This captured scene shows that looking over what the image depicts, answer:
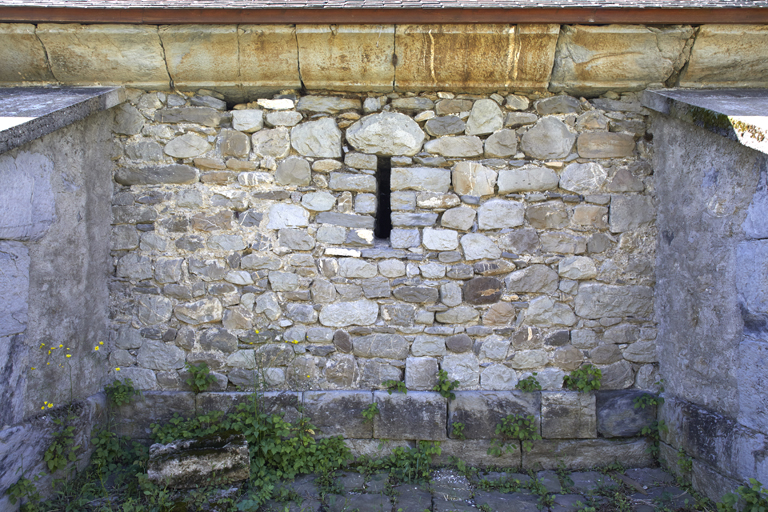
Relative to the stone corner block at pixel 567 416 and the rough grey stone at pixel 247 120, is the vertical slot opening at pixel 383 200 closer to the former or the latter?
the rough grey stone at pixel 247 120

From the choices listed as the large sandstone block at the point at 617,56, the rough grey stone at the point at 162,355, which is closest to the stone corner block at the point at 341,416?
the rough grey stone at the point at 162,355

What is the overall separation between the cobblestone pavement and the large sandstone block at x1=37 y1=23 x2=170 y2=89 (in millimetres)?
3021

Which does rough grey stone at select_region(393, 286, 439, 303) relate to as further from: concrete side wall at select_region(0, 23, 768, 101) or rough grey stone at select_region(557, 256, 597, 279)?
concrete side wall at select_region(0, 23, 768, 101)

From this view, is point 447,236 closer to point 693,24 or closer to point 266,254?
point 266,254

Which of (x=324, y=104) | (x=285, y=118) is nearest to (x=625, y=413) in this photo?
(x=324, y=104)

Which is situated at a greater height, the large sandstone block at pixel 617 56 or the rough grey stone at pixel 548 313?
the large sandstone block at pixel 617 56

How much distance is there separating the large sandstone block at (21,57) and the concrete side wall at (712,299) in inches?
172

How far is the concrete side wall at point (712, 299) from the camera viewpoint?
2.55m

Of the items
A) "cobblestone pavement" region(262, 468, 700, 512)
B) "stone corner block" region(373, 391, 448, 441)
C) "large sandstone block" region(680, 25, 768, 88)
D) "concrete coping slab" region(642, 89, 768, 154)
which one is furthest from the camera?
"stone corner block" region(373, 391, 448, 441)

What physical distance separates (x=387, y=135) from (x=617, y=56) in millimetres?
1649

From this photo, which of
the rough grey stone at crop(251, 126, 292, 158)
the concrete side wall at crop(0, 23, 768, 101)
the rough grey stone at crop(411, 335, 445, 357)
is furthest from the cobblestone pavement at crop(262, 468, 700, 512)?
the concrete side wall at crop(0, 23, 768, 101)

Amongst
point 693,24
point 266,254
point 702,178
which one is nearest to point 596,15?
point 693,24

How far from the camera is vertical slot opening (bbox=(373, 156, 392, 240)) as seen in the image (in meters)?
3.50

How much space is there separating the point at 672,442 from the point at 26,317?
13.7ft
